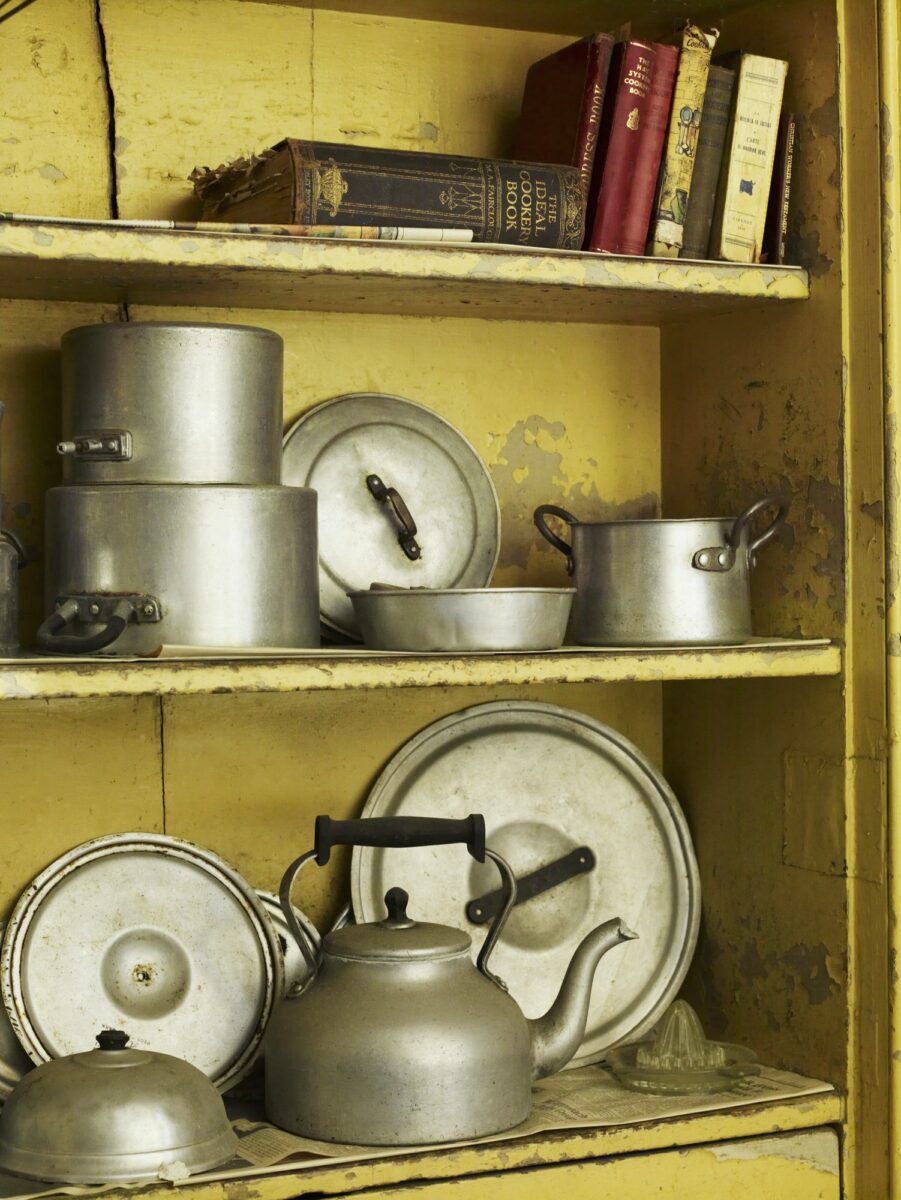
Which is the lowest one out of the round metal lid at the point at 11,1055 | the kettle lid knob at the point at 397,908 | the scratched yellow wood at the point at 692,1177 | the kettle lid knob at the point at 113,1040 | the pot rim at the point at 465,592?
the scratched yellow wood at the point at 692,1177

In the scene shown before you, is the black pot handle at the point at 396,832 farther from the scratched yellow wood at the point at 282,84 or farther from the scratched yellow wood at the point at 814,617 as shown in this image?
the scratched yellow wood at the point at 282,84

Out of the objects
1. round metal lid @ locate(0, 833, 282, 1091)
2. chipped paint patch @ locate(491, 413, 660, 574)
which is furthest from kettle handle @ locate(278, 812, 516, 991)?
chipped paint patch @ locate(491, 413, 660, 574)

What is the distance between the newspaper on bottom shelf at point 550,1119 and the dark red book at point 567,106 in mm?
1061

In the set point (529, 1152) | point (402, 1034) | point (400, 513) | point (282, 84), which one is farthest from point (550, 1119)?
point (282, 84)

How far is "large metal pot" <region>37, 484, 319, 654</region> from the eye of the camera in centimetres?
167

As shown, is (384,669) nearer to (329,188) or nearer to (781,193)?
(329,188)

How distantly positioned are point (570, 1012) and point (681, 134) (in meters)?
1.04

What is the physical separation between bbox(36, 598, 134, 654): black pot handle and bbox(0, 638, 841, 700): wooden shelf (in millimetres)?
25

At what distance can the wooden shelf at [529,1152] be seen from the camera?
1.64m

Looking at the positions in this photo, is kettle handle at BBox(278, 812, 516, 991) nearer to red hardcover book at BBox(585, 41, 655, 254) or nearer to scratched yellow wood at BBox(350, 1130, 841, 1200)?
scratched yellow wood at BBox(350, 1130, 841, 1200)

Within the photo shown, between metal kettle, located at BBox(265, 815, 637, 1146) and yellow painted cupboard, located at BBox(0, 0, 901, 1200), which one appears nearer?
metal kettle, located at BBox(265, 815, 637, 1146)

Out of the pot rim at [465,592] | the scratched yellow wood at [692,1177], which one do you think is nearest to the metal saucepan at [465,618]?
the pot rim at [465,592]

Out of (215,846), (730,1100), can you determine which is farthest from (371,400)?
(730,1100)

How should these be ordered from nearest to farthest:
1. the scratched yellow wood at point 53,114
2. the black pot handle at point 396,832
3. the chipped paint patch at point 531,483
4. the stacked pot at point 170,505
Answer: the stacked pot at point 170,505, the black pot handle at point 396,832, the scratched yellow wood at point 53,114, the chipped paint patch at point 531,483
